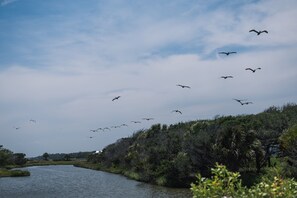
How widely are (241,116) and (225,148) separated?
10.7m

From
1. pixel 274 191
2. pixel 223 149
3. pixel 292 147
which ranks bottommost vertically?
pixel 274 191

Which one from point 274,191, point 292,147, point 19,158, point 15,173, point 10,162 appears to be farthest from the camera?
point 19,158

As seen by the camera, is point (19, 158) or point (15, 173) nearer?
point (15, 173)

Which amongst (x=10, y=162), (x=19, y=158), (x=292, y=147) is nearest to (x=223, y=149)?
(x=292, y=147)

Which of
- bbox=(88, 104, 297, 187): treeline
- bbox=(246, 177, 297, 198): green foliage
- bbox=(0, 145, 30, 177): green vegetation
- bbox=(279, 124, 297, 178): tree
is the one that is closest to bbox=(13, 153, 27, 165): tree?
bbox=(0, 145, 30, 177): green vegetation

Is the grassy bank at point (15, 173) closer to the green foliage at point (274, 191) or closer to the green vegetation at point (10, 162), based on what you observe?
the green vegetation at point (10, 162)

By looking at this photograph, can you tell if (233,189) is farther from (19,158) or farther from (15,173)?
(19,158)

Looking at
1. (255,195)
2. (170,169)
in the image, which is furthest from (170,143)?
(255,195)

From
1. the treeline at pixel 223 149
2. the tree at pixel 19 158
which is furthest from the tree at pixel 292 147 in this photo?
the tree at pixel 19 158

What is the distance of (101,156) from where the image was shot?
115 meters

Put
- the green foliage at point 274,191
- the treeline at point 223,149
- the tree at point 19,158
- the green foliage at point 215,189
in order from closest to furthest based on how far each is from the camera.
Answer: the green foliage at point 274,191 → the green foliage at point 215,189 → the treeline at point 223,149 → the tree at point 19,158

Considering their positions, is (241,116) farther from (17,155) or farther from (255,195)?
(17,155)

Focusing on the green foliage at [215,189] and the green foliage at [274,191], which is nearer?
the green foliage at [274,191]

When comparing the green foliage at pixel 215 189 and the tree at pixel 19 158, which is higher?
the tree at pixel 19 158
